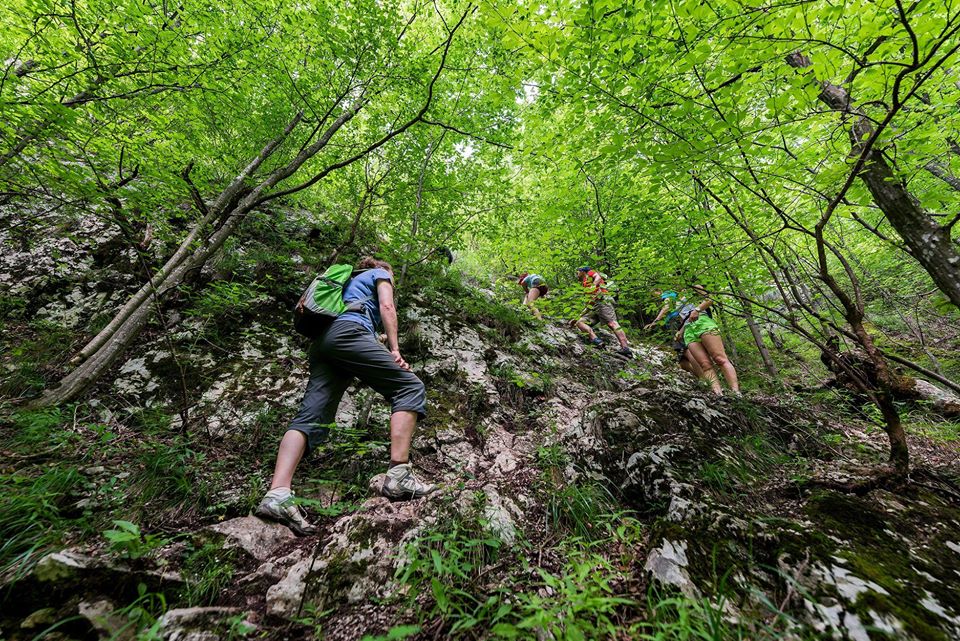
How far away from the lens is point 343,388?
10.1 feet

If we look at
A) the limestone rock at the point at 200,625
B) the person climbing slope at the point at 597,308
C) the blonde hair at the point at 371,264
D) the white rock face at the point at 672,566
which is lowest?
the limestone rock at the point at 200,625

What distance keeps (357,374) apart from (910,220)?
5647 mm

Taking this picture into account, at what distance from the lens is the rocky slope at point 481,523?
4.77ft

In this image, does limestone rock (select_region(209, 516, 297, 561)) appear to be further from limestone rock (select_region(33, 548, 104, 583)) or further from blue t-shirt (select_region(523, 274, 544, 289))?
blue t-shirt (select_region(523, 274, 544, 289))

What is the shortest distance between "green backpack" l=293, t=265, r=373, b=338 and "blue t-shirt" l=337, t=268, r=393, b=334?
0.05 m

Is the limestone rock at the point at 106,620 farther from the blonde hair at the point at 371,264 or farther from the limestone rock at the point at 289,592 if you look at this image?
the blonde hair at the point at 371,264

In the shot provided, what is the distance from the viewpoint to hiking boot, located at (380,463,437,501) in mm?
2635

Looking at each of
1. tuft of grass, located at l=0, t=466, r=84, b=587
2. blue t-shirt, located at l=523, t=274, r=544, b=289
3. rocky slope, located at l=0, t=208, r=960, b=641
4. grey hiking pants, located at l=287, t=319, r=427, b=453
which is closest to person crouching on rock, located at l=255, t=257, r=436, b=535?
grey hiking pants, located at l=287, t=319, r=427, b=453

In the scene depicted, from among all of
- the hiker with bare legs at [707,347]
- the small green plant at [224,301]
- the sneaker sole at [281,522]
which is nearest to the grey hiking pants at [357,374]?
the sneaker sole at [281,522]

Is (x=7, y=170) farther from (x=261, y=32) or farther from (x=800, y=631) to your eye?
(x=800, y=631)

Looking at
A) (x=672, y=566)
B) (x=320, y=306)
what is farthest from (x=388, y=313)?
(x=672, y=566)

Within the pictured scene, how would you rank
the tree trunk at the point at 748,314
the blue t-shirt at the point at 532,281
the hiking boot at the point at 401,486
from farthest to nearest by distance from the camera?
the blue t-shirt at the point at 532,281, the tree trunk at the point at 748,314, the hiking boot at the point at 401,486

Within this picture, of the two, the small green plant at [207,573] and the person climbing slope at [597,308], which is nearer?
the small green plant at [207,573]

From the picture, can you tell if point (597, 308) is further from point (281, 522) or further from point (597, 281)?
point (281, 522)
